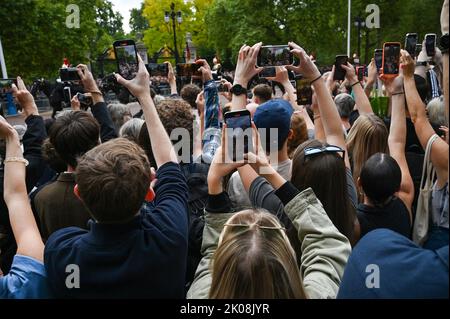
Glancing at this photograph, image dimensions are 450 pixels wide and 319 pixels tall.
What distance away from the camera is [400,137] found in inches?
123

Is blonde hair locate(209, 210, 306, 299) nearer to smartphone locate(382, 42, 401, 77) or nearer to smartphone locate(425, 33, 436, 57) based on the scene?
smartphone locate(382, 42, 401, 77)

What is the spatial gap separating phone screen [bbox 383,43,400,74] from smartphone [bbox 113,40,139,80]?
6.99 ft

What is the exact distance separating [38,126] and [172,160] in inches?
69.0

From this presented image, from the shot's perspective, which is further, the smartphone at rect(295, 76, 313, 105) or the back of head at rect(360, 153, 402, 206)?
the smartphone at rect(295, 76, 313, 105)

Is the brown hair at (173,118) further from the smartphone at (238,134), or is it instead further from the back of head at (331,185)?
the back of head at (331,185)

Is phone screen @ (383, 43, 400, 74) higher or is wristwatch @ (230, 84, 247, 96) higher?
phone screen @ (383, 43, 400, 74)

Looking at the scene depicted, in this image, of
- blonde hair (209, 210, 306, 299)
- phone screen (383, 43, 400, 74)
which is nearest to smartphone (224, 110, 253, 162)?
blonde hair (209, 210, 306, 299)

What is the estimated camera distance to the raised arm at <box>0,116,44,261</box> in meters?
1.89

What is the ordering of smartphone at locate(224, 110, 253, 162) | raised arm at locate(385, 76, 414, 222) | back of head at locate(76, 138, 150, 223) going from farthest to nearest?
1. raised arm at locate(385, 76, 414, 222)
2. smartphone at locate(224, 110, 253, 162)
3. back of head at locate(76, 138, 150, 223)

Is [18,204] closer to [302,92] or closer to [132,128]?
[132,128]

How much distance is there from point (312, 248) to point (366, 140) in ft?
5.56

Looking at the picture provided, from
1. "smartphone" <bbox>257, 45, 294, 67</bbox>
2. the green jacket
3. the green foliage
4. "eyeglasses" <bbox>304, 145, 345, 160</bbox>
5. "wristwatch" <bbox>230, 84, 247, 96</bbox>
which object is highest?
the green foliage

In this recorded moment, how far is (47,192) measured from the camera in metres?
2.54

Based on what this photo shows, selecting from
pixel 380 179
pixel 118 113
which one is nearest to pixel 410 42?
pixel 380 179
